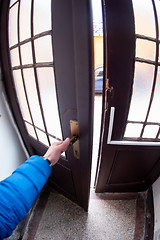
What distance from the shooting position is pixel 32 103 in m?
0.89

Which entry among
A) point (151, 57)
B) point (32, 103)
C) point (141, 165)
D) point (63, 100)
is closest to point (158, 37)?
point (151, 57)

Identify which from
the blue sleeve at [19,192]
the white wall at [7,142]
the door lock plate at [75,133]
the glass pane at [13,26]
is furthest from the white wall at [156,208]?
the glass pane at [13,26]

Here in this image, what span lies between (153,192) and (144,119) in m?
0.94

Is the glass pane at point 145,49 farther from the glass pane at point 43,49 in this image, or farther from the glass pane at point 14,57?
the glass pane at point 14,57

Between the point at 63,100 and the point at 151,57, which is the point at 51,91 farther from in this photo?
the point at 151,57

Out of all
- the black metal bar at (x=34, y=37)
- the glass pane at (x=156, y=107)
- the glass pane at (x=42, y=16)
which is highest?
the glass pane at (x=42, y=16)

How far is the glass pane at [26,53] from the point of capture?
26.8 inches

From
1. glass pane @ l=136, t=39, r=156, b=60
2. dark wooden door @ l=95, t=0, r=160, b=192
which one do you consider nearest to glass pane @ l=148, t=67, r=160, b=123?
dark wooden door @ l=95, t=0, r=160, b=192

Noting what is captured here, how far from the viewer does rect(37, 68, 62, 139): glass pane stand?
688 mm

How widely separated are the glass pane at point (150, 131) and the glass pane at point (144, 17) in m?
0.62

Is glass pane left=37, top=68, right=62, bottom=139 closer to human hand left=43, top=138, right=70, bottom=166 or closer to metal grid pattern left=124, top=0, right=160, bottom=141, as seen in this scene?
human hand left=43, top=138, right=70, bottom=166

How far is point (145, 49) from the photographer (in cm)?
72

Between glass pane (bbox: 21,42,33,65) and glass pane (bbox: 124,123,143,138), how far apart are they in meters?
0.82

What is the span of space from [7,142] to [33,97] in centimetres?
49
